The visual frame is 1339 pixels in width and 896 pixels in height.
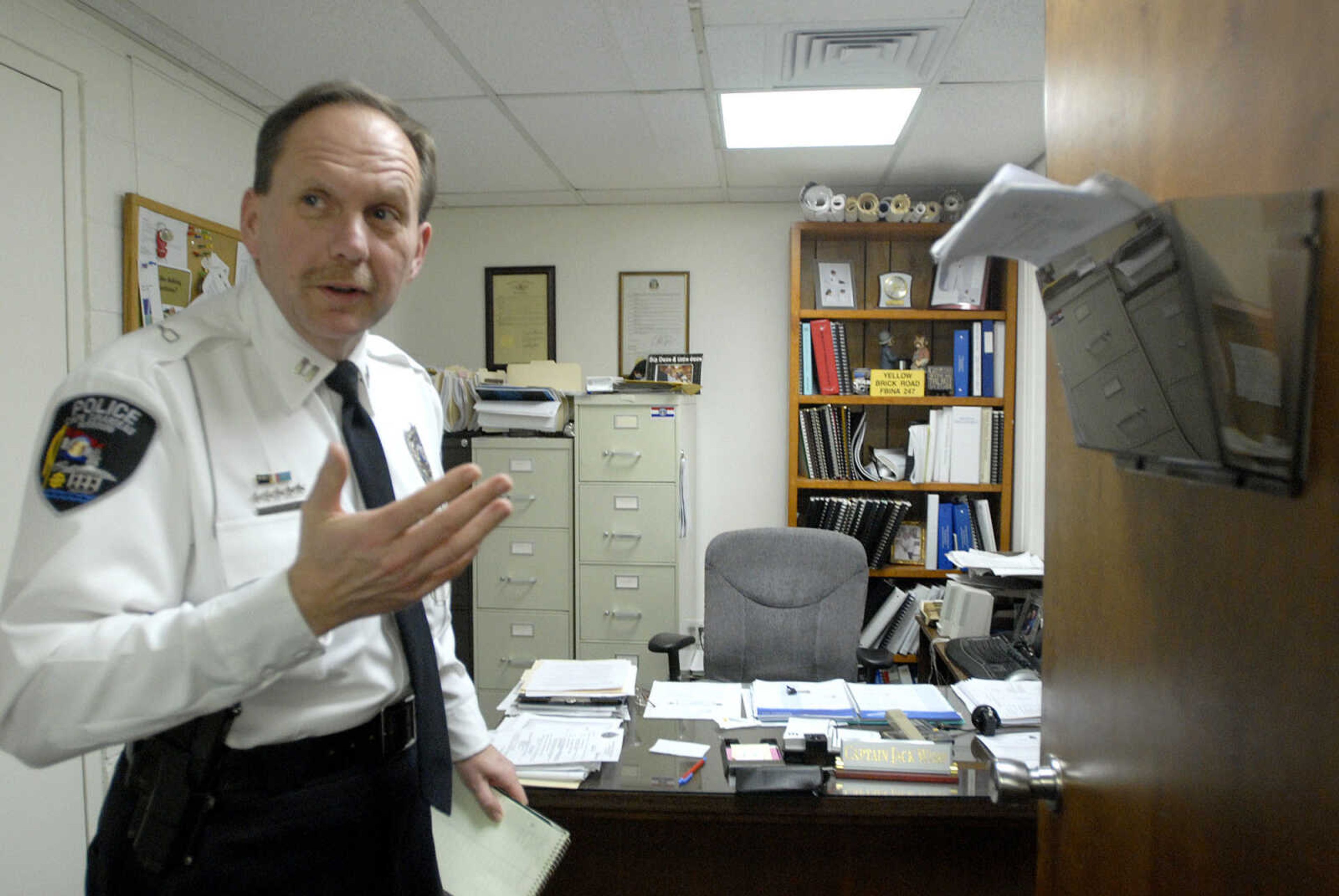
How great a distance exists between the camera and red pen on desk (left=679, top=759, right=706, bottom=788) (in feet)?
4.99

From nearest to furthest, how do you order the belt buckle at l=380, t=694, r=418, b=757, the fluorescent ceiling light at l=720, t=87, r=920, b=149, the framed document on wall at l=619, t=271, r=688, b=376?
the belt buckle at l=380, t=694, r=418, b=757 < the fluorescent ceiling light at l=720, t=87, r=920, b=149 < the framed document on wall at l=619, t=271, r=688, b=376

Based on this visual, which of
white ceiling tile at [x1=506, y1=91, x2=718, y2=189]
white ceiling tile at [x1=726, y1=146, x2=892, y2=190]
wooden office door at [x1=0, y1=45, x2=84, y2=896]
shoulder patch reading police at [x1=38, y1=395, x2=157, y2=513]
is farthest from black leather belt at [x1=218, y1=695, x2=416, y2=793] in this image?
white ceiling tile at [x1=726, y1=146, x2=892, y2=190]

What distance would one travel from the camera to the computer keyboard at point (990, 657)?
2264mm

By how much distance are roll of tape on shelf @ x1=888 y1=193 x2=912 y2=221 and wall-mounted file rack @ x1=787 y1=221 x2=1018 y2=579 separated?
0.12 feet

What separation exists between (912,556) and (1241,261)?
3157 millimetres

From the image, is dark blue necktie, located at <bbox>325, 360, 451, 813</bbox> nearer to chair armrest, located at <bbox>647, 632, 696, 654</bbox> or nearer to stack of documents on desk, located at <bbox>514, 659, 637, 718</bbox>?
stack of documents on desk, located at <bbox>514, 659, 637, 718</bbox>

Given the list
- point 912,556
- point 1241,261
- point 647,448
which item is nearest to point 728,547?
point 647,448

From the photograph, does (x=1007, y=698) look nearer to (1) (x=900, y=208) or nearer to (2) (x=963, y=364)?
(2) (x=963, y=364)

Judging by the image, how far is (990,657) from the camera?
237cm

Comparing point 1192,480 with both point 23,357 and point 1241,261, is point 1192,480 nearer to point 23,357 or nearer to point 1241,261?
point 1241,261

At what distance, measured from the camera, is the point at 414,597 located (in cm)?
74

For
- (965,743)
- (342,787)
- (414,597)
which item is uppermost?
(414,597)

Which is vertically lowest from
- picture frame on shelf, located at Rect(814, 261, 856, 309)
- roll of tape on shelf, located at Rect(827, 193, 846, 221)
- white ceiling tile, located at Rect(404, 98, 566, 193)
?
picture frame on shelf, located at Rect(814, 261, 856, 309)

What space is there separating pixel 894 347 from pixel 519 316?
1839 mm
